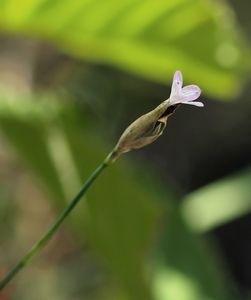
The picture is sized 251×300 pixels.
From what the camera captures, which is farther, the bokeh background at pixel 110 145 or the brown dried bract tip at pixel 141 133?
the bokeh background at pixel 110 145

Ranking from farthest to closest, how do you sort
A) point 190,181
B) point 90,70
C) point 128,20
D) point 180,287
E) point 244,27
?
point 190,181
point 244,27
point 90,70
point 180,287
point 128,20

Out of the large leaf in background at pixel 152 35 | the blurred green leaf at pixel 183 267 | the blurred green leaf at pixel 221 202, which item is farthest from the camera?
the blurred green leaf at pixel 221 202

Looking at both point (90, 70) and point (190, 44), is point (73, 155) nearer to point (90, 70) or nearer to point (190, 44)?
point (190, 44)

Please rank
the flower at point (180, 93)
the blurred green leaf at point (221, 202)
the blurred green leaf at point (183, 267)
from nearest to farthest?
1. the flower at point (180, 93)
2. the blurred green leaf at point (183, 267)
3. the blurred green leaf at point (221, 202)

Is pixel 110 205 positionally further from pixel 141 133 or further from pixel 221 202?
pixel 141 133

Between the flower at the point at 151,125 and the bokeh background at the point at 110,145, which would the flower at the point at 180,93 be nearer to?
the flower at the point at 151,125

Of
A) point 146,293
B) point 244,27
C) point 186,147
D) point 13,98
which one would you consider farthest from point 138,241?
point 186,147

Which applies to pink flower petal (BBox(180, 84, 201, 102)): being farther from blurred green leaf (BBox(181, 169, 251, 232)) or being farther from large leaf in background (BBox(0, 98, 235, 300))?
blurred green leaf (BBox(181, 169, 251, 232))

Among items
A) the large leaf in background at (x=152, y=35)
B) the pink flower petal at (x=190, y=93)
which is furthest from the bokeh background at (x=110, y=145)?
the pink flower petal at (x=190, y=93)
